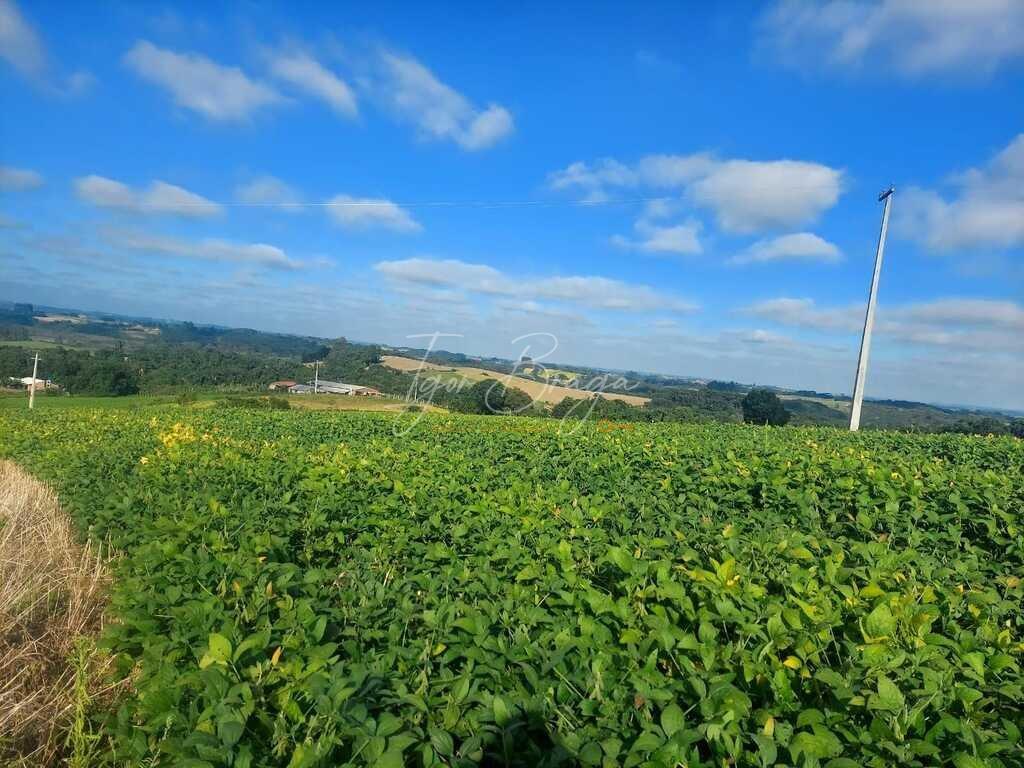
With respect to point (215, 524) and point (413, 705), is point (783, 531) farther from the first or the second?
point (215, 524)

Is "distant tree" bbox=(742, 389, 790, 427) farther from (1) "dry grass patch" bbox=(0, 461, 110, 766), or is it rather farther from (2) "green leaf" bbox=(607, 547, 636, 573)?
(1) "dry grass patch" bbox=(0, 461, 110, 766)

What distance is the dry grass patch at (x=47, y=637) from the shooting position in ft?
8.57

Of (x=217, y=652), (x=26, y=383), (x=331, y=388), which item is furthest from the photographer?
(x=331, y=388)

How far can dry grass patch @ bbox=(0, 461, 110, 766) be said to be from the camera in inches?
103

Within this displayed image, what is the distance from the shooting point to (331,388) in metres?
56.0

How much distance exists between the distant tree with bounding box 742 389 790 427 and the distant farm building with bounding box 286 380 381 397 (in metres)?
31.6

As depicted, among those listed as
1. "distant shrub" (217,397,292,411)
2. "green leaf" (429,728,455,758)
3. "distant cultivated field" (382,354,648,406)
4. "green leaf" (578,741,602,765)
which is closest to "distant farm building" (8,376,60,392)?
"distant shrub" (217,397,292,411)

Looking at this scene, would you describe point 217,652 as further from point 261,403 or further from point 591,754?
point 261,403

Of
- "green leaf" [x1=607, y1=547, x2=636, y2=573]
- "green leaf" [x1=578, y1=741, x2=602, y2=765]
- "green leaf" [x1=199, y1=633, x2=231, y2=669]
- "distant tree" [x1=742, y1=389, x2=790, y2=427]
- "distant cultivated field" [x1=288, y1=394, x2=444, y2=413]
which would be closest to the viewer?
"green leaf" [x1=578, y1=741, x2=602, y2=765]

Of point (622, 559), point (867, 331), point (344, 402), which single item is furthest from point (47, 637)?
point (344, 402)

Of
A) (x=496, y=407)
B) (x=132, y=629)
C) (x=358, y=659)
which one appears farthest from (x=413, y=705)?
(x=496, y=407)

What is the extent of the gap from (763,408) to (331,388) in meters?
39.9

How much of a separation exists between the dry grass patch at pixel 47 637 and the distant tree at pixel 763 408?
30451 millimetres

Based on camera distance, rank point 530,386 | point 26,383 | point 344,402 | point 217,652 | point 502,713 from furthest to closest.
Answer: point 26,383 < point 344,402 < point 530,386 < point 217,652 < point 502,713
